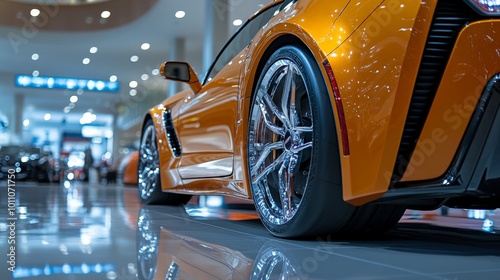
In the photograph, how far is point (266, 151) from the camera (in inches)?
102

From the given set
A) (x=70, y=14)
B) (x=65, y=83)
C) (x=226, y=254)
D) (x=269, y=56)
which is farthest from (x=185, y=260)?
(x=65, y=83)

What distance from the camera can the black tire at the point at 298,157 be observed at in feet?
6.98

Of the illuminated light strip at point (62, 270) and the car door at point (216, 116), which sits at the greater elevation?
the car door at point (216, 116)

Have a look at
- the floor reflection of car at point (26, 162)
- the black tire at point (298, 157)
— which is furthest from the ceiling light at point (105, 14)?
the black tire at point (298, 157)

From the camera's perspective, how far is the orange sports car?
1781mm

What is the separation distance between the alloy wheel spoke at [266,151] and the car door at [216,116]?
37 centimetres

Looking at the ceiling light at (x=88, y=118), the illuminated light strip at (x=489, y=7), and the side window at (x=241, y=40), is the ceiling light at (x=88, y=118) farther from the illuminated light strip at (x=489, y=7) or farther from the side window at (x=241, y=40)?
the illuminated light strip at (x=489, y=7)

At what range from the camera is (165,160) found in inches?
175

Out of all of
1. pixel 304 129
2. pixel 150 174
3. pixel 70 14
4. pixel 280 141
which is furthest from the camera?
pixel 70 14

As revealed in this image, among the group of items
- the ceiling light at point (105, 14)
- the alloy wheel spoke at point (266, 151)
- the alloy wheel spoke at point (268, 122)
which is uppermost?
the ceiling light at point (105, 14)

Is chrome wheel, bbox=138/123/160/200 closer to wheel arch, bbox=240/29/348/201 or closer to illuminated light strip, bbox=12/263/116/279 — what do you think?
wheel arch, bbox=240/29/348/201

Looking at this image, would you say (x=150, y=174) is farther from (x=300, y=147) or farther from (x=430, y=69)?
(x=430, y=69)

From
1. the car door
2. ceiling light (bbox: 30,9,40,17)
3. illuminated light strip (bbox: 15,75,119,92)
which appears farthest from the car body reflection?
illuminated light strip (bbox: 15,75,119,92)

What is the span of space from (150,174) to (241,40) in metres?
1.95
